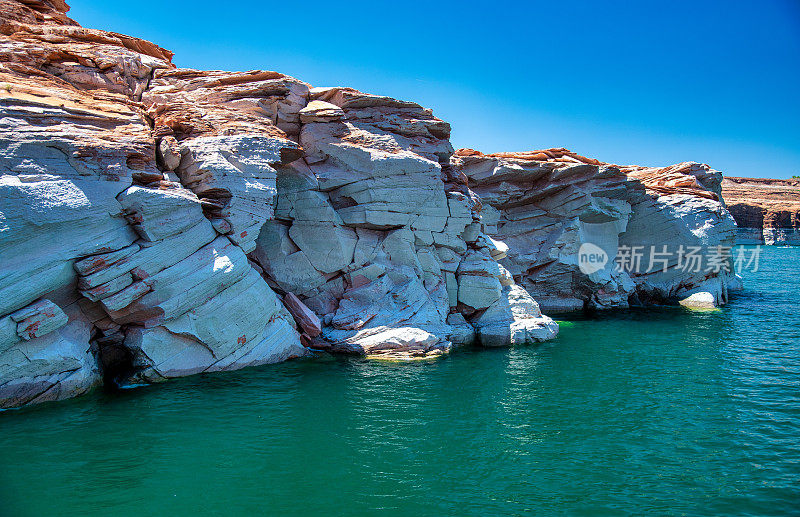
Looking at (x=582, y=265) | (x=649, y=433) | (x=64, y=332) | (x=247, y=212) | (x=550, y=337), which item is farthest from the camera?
(x=582, y=265)

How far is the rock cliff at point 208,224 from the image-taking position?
14.9 metres

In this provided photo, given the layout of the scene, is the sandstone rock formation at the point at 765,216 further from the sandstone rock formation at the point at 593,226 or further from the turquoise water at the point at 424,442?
the turquoise water at the point at 424,442

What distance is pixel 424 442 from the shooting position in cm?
1278

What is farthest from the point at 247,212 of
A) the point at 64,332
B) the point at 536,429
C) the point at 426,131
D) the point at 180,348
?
the point at 536,429

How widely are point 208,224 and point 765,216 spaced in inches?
5487

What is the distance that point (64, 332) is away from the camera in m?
15.3

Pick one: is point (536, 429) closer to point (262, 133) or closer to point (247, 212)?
point (247, 212)

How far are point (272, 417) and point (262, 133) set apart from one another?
1227 centimetres

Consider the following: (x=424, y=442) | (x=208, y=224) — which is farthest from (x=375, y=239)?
(x=424, y=442)

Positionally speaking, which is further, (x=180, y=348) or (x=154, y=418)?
(x=180, y=348)

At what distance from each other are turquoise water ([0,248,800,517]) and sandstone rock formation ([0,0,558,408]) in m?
1.81

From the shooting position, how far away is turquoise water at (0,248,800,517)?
10.1 metres

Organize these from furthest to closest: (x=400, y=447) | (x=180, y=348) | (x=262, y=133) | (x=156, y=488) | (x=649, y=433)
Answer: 1. (x=262, y=133)
2. (x=180, y=348)
3. (x=649, y=433)
4. (x=400, y=447)
5. (x=156, y=488)
